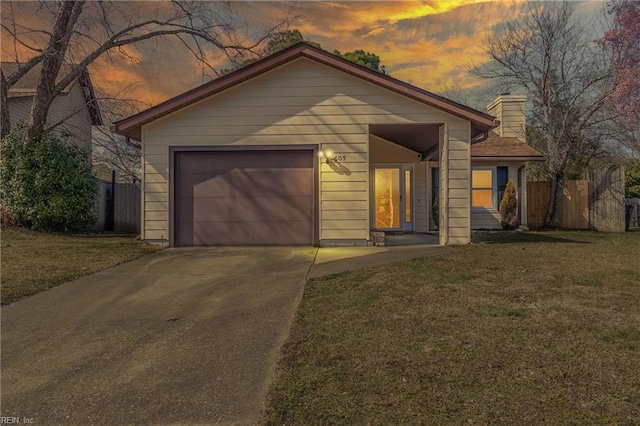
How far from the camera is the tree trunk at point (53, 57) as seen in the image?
529 inches

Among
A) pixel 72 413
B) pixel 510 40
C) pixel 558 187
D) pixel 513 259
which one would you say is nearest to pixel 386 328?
pixel 72 413

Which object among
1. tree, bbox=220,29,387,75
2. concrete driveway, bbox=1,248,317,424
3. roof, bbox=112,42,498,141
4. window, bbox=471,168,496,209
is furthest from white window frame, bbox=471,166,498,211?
concrete driveway, bbox=1,248,317,424

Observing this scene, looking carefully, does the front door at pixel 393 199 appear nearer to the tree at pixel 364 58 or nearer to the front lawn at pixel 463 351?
the front lawn at pixel 463 351

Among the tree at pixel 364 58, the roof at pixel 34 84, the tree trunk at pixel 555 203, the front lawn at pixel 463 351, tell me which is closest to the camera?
the front lawn at pixel 463 351

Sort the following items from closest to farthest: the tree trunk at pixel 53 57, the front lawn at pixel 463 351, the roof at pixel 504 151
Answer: the front lawn at pixel 463 351
the tree trunk at pixel 53 57
the roof at pixel 504 151

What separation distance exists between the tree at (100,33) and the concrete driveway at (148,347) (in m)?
10.0

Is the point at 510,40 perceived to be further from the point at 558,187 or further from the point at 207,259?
the point at 207,259

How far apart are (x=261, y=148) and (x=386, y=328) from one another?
699 centimetres

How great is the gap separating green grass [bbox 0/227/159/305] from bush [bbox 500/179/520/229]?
1162 centimetres

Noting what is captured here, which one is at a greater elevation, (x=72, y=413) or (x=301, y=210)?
(x=301, y=210)

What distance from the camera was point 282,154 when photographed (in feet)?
33.4

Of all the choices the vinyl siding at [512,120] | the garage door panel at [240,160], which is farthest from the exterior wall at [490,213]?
the garage door panel at [240,160]

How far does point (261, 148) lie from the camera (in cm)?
1013

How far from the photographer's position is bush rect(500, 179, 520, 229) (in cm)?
1455
